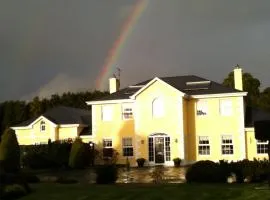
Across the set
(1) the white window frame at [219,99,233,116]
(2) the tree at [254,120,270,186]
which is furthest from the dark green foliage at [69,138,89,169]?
(2) the tree at [254,120,270,186]

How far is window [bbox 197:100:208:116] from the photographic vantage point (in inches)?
1751

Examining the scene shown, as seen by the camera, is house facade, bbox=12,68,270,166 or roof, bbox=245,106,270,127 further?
roof, bbox=245,106,270,127

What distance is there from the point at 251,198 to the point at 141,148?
96.2 ft

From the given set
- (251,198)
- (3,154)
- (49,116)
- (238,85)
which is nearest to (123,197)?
(251,198)

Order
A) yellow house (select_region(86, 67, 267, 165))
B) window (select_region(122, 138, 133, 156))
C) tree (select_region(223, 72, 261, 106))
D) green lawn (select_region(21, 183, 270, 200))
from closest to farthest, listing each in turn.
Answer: green lawn (select_region(21, 183, 270, 200)) → yellow house (select_region(86, 67, 267, 165)) → window (select_region(122, 138, 133, 156)) → tree (select_region(223, 72, 261, 106))

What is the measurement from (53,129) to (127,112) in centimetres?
776

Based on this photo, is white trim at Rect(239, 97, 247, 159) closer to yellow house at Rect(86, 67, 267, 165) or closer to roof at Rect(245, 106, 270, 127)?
yellow house at Rect(86, 67, 267, 165)

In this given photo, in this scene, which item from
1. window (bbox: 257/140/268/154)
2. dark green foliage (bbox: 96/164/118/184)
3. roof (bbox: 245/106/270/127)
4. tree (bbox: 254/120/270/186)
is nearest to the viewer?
tree (bbox: 254/120/270/186)

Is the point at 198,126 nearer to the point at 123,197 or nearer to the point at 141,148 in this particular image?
the point at 141,148

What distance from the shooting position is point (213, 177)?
920 inches

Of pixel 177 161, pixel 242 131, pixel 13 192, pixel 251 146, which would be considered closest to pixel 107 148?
pixel 177 161

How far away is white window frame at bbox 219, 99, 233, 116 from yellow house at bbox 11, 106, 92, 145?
41.1 feet

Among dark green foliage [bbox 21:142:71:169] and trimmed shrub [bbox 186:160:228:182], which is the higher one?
dark green foliage [bbox 21:142:71:169]

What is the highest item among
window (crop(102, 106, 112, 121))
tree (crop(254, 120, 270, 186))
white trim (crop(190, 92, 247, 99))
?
white trim (crop(190, 92, 247, 99))
